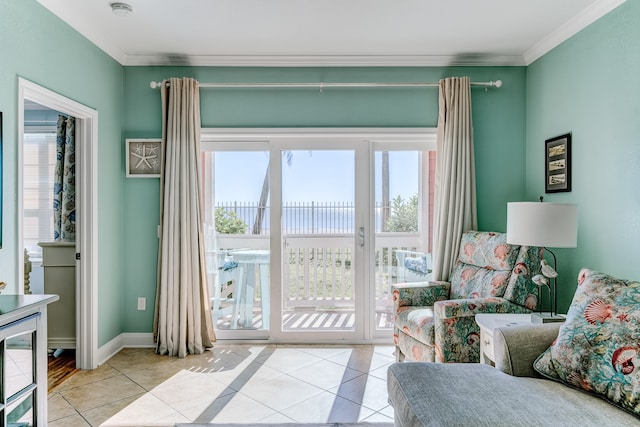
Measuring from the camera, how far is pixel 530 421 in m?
1.43

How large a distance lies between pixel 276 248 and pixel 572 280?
Result: 95.5 inches

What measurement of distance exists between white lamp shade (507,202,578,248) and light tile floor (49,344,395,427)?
53.4 inches

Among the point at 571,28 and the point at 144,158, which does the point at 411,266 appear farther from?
the point at 144,158

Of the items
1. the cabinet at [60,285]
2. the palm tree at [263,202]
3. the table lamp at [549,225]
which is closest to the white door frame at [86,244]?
the cabinet at [60,285]

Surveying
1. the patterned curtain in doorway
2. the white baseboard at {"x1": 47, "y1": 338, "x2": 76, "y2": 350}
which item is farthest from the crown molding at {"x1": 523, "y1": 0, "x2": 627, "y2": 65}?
the white baseboard at {"x1": 47, "y1": 338, "x2": 76, "y2": 350}

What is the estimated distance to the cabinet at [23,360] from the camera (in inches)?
63.9

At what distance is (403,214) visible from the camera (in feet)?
12.8

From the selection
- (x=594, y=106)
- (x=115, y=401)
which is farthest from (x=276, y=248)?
(x=594, y=106)

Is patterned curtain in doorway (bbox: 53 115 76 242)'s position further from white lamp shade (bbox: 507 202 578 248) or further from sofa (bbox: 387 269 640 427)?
white lamp shade (bbox: 507 202 578 248)

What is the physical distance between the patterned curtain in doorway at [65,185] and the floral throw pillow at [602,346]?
369 cm

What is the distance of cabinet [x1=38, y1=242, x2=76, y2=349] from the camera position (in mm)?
3557

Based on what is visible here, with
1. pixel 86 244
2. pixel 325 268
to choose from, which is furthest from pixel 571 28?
pixel 86 244

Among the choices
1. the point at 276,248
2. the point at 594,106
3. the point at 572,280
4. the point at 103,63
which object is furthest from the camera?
the point at 276,248

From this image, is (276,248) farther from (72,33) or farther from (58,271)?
(72,33)
